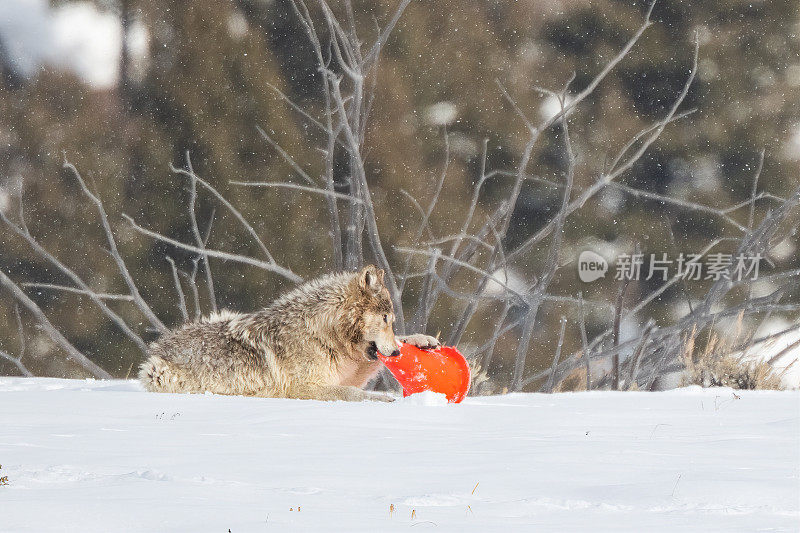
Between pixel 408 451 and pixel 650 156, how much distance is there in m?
14.8

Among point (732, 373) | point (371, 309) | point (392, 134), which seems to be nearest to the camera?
point (371, 309)

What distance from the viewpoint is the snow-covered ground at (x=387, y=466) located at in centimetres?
302

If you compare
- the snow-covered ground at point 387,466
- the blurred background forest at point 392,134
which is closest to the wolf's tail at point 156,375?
the snow-covered ground at point 387,466

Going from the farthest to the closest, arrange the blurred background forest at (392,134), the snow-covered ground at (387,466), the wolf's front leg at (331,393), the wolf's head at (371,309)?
the blurred background forest at (392,134), the wolf's head at (371,309), the wolf's front leg at (331,393), the snow-covered ground at (387,466)

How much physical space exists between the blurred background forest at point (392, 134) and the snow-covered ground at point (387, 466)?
10.5 metres

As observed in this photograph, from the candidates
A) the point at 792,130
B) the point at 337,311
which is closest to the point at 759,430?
the point at 337,311

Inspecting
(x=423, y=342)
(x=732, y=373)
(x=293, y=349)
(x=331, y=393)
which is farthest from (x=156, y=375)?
(x=732, y=373)

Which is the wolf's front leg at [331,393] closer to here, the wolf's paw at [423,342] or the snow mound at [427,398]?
the wolf's paw at [423,342]

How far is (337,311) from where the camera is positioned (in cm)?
709

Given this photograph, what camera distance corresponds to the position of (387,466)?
3.90 m

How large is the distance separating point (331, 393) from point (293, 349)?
0.41 m

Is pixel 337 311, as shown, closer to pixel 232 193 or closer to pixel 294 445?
pixel 294 445

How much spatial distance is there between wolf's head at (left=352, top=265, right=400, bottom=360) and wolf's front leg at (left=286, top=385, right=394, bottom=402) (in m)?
0.33

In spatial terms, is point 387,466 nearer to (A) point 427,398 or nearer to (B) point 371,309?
(A) point 427,398
